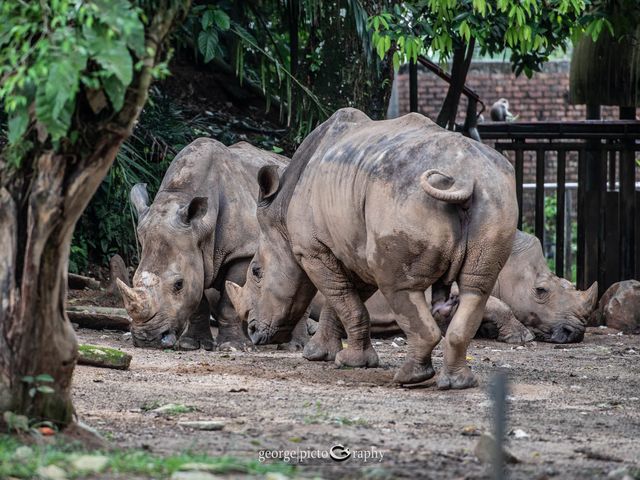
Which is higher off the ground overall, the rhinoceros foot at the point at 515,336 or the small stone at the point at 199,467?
the small stone at the point at 199,467

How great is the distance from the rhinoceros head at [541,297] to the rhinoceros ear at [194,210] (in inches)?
126

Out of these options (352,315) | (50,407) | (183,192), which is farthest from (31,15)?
(183,192)

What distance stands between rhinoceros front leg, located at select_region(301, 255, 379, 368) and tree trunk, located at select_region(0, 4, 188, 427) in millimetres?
3505

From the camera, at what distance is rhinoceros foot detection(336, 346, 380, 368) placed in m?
8.70

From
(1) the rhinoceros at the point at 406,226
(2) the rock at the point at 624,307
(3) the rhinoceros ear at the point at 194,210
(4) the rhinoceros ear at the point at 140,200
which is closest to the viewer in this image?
(1) the rhinoceros at the point at 406,226

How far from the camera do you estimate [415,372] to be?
25.1 feet

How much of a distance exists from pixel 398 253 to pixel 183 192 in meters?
3.50

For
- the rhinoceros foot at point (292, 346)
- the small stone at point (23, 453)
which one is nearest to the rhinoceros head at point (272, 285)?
the rhinoceros foot at point (292, 346)

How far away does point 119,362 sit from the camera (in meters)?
8.16

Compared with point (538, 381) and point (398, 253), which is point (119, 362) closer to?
point (398, 253)

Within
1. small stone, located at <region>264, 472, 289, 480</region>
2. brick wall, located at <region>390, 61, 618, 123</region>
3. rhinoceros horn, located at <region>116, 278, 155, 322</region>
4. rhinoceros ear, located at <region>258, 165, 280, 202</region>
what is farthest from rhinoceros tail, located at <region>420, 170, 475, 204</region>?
brick wall, located at <region>390, 61, 618, 123</region>

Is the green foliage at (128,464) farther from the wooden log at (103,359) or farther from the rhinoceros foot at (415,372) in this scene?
the wooden log at (103,359)

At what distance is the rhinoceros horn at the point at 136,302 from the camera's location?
9586 mm

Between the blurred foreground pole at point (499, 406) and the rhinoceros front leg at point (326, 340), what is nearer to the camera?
the blurred foreground pole at point (499, 406)
